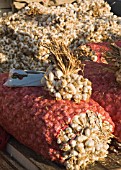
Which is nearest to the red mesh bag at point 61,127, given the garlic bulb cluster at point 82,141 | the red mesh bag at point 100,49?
the garlic bulb cluster at point 82,141

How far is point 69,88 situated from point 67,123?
0.26 meters

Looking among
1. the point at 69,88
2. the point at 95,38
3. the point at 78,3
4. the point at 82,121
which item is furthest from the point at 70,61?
the point at 78,3

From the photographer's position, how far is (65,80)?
101 inches

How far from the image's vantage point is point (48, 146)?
242 centimetres

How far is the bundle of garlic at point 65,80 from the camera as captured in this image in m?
2.56

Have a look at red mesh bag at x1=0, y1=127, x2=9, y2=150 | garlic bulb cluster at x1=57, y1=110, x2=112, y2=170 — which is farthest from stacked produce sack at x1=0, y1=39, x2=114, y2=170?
red mesh bag at x1=0, y1=127, x2=9, y2=150

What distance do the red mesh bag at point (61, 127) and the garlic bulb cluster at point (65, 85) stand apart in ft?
0.13

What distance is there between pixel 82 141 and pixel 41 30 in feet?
9.26

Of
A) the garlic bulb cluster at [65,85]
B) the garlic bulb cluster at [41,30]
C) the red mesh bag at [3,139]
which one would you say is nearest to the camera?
Result: the garlic bulb cluster at [65,85]

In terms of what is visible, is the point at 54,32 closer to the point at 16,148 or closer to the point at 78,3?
the point at 78,3

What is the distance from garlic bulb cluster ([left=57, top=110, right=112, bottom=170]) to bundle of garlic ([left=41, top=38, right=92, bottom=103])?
0.16 m

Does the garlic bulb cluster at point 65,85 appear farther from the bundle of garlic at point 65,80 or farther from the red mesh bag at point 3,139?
the red mesh bag at point 3,139

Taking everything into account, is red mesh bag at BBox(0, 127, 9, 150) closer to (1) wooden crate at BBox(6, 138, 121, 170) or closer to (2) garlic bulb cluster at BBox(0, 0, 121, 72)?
(1) wooden crate at BBox(6, 138, 121, 170)

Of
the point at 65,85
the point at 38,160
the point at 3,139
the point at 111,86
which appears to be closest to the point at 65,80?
the point at 65,85
